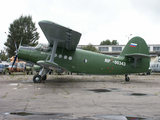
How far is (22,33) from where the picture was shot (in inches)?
1647

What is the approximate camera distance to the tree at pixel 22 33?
3947cm

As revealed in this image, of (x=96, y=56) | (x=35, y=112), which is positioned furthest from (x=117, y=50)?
(x=35, y=112)

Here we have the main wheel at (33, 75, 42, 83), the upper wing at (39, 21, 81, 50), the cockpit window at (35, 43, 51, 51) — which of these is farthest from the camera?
the cockpit window at (35, 43, 51, 51)

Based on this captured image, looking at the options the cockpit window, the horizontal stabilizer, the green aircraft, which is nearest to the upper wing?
the green aircraft

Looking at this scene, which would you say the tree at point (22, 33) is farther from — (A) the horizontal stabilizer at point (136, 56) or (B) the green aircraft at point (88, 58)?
(A) the horizontal stabilizer at point (136, 56)

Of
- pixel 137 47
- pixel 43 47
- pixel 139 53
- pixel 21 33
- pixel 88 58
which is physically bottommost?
pixel 88 58

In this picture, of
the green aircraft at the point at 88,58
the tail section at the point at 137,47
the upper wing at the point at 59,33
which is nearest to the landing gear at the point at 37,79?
the green aircraft at the point at 88,58

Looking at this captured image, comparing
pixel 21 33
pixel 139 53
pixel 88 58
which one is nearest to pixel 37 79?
pixel 88 58

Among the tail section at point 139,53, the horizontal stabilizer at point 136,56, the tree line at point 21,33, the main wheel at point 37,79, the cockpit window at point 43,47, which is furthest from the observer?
the tree line at point 21,33

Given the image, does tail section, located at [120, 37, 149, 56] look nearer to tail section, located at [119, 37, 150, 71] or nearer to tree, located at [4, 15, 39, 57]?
tail section, located at [119, 37, 150, 71]

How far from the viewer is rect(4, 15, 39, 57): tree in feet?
129

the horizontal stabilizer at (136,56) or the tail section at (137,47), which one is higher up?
the tail section at (137,47)

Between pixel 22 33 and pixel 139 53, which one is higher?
pixel 22 33

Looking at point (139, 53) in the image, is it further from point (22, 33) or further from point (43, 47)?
point (22, 33)
